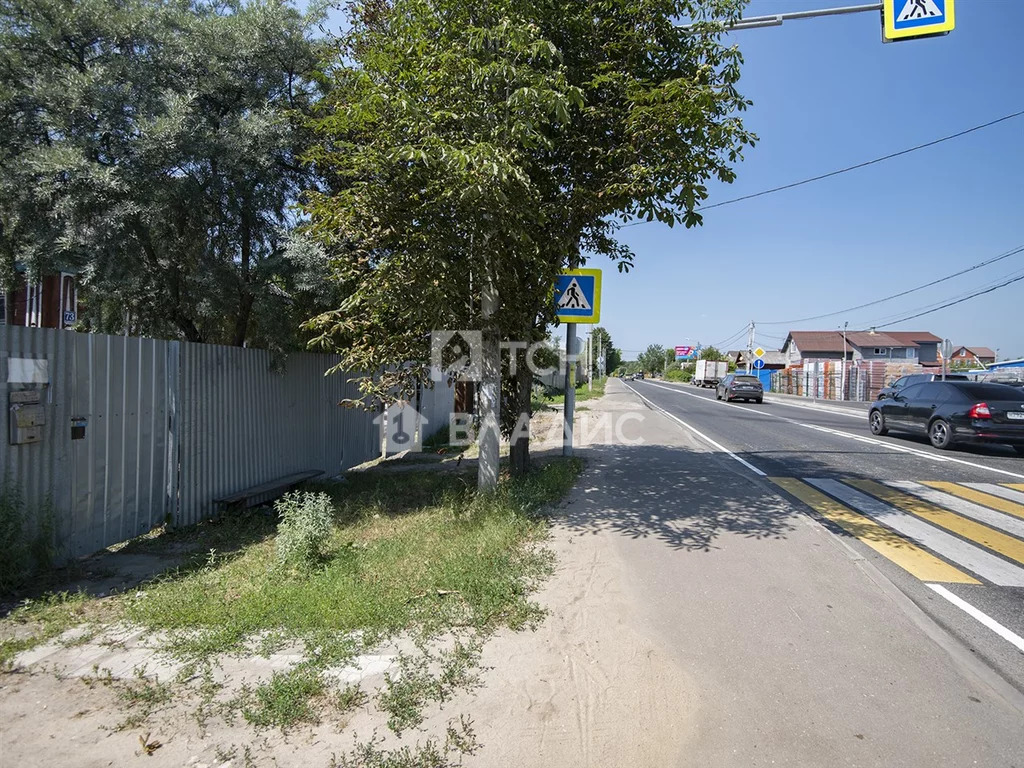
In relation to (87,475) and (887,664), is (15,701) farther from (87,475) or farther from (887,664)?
(887,664)

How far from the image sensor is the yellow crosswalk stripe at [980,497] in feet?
22.8

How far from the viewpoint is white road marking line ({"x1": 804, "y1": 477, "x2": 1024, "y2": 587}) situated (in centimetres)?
479

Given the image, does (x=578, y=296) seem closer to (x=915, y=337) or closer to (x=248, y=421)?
(x=248, y=421)

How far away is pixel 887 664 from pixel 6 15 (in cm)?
1051

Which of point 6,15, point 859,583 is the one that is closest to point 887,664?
point 859,583

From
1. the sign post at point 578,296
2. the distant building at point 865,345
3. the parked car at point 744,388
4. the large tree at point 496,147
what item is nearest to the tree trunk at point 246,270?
the large tree at point 496,147

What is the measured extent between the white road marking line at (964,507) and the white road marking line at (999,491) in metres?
0.21

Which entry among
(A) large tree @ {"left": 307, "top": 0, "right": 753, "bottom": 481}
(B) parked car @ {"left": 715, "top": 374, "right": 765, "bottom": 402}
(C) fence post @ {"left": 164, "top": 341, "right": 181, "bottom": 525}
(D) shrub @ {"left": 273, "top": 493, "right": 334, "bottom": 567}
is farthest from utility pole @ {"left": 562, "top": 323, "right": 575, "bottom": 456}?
(B) parked car @ {"left": 715, "top": 374, "right": 765, "bottom": 402}

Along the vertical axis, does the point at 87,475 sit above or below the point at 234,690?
above

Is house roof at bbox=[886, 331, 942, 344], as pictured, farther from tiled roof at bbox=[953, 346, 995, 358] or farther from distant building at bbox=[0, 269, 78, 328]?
distant building at bbox=[0, 269, 78, 328]

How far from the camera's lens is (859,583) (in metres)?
4.47

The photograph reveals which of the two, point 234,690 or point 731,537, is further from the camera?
point 731,537

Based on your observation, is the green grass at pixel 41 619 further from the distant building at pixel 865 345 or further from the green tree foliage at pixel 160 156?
the distant building at pixel 865 345

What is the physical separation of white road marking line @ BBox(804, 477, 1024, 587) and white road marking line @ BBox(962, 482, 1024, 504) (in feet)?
5.78
